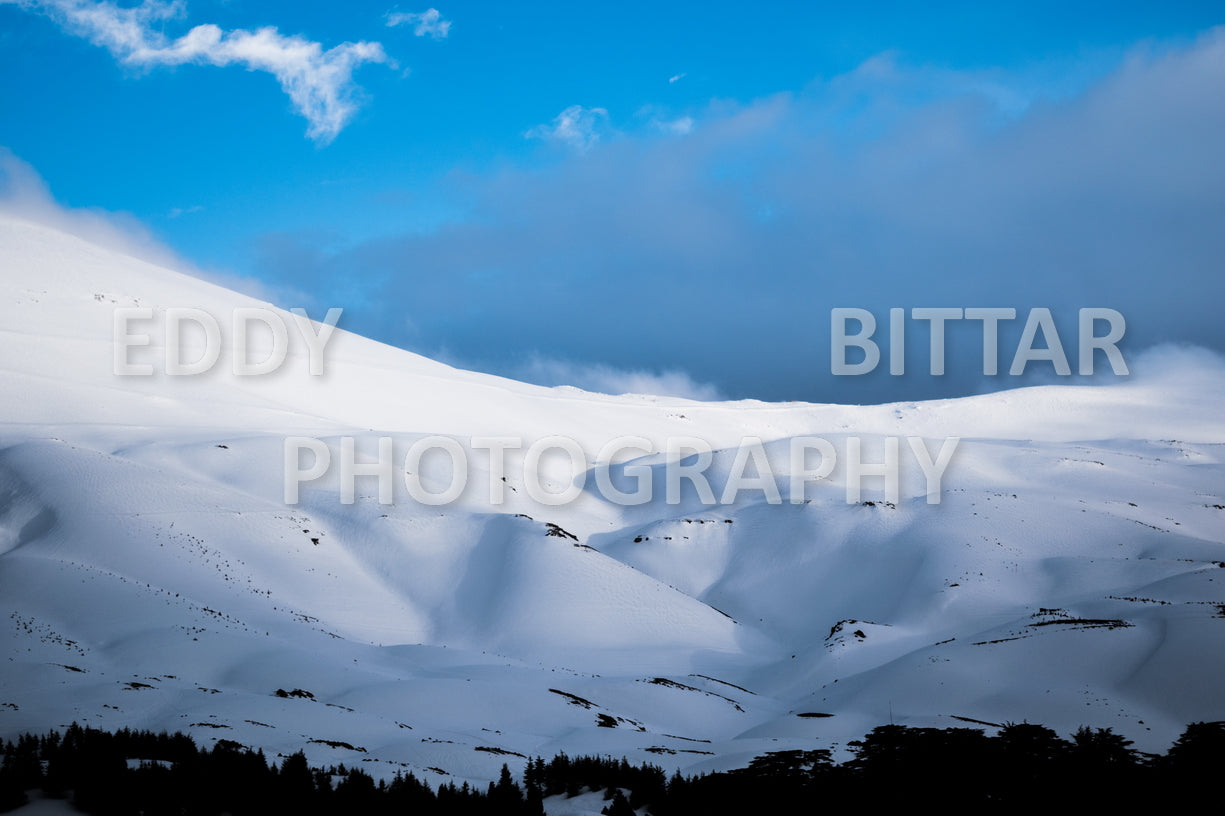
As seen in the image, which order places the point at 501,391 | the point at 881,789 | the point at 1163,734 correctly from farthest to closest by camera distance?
1. the point at 501,391
2. the point at 1163,734
3. the point at 881,789

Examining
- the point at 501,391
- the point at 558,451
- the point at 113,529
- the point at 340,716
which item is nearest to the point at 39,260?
the point at 501,391

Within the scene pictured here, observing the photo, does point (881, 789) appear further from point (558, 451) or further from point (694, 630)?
point (558, 451)

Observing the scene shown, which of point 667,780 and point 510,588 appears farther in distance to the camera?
point 510,588

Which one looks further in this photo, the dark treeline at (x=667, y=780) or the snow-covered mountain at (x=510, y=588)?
the snow-covered mountain at (x=510, y=588)

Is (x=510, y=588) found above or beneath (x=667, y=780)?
beneath
